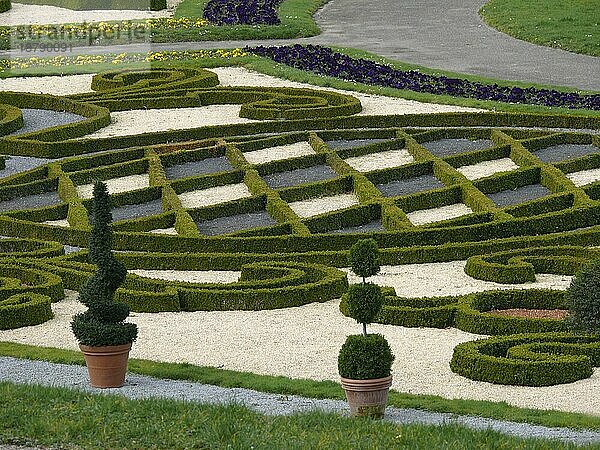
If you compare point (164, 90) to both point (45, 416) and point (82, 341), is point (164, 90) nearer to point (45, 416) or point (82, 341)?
point (82, 341)

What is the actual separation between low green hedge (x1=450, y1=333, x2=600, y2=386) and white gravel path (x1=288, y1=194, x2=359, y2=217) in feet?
28.3

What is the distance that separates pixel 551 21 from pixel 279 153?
21781 mm

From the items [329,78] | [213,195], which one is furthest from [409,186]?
[329,78]

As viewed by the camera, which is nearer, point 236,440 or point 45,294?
point 236,440

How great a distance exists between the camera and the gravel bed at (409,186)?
25.8 metres

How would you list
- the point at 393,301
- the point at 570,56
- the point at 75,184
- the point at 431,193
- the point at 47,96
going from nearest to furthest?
the point at 393,301 < the point at 431,193 < the point at 75,184 < the point at 47,96 < the point at 570,56

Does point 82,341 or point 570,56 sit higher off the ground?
point 82,341

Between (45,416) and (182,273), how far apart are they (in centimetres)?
875

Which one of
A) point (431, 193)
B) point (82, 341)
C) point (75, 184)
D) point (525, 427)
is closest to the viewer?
point (525, 427)

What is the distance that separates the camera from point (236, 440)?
39.2ft

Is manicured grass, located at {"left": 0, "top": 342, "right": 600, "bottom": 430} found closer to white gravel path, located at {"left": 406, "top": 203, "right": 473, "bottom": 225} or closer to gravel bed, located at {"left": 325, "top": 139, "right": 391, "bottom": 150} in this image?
white gravel path, located at {"left": 406, "top": 203, "right": 473, "bottom": 225}

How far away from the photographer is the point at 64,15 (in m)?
55.8

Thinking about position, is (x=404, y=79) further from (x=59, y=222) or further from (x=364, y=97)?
(x=59, y=222)

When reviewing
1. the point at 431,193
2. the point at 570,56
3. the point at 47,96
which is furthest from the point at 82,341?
the point at 570,56
